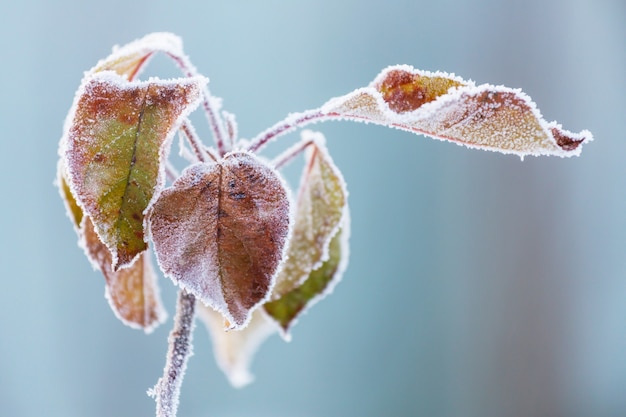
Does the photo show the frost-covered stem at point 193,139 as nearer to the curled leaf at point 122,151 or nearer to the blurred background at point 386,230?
the curled leaf at point 122,151

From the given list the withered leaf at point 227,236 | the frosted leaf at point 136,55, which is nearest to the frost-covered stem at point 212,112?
the frosted leaf at point 136,55

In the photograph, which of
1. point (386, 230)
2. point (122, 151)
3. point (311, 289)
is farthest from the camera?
point (386, 230)

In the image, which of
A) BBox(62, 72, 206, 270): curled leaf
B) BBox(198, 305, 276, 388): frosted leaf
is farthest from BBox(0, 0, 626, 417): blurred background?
BBox(62, 72, 206, 270): curled leaf

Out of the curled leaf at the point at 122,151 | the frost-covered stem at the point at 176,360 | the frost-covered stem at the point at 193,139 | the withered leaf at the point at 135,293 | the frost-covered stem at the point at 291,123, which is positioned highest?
the frost-covered stem at the point at 291,123

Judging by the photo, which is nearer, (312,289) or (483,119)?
(483,119)

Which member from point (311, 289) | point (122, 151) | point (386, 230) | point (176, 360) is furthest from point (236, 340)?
point (386, 230)

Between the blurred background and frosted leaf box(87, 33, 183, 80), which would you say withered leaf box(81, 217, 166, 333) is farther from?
the blurred background

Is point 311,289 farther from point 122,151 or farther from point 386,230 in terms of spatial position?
point 386,230
